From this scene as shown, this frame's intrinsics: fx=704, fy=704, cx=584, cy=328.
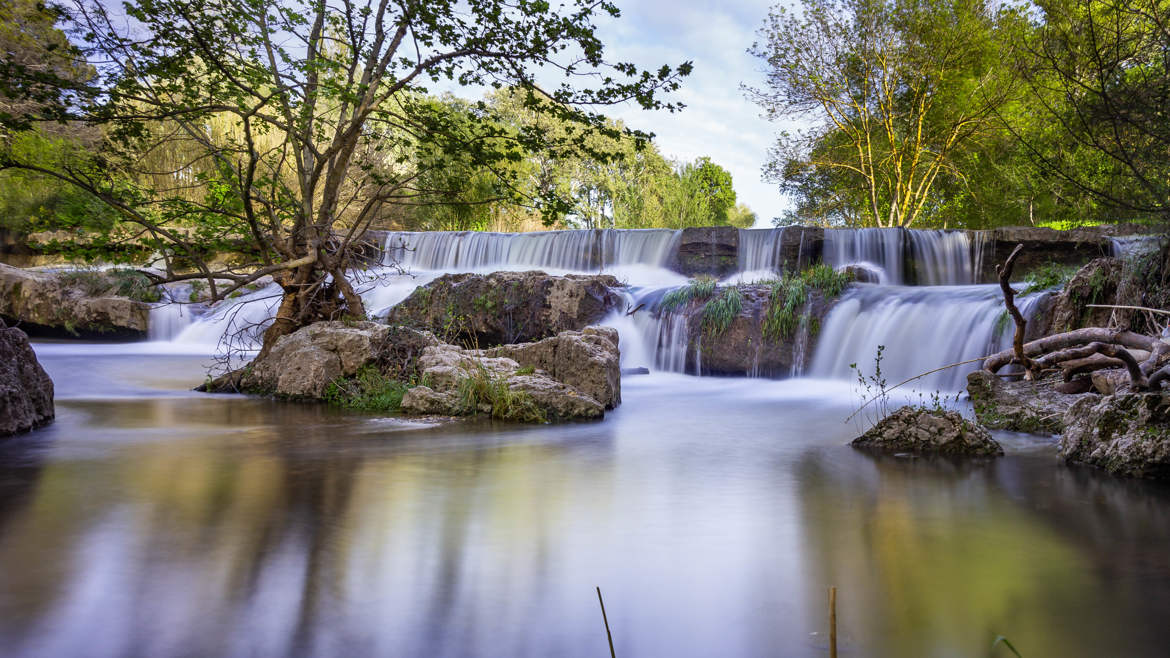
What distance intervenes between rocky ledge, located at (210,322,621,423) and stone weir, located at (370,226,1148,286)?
5522 mm

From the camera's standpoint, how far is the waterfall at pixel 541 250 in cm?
1905

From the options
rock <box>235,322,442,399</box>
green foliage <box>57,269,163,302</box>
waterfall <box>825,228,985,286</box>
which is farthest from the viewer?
waterfall <box>825,228,985,286</box>

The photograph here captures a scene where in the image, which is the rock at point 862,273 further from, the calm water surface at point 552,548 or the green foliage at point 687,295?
the calm water surface at point 552,548

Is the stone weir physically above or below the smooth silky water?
above

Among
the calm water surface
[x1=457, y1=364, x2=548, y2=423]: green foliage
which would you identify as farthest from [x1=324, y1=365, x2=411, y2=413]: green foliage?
the calm water surface

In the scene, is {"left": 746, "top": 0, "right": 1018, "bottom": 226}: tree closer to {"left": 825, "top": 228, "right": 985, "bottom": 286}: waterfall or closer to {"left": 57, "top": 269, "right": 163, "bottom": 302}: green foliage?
{"left": 825, "top": 228, "right": 985, "bottom": 286}: waterfall

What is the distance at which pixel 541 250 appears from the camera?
65.8ft

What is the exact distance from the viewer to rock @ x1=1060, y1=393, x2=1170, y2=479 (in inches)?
184

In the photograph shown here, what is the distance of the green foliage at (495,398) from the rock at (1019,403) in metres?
4.38

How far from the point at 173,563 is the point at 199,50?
4.66 m

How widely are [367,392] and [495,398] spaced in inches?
68.3

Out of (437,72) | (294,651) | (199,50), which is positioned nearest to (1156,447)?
(294,651)

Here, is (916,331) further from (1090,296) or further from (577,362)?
(577,362)

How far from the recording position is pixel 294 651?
8.09 ft
